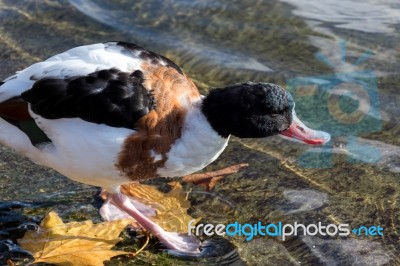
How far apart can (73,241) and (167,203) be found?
846 mm

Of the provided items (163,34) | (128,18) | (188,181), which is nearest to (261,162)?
(188,181)

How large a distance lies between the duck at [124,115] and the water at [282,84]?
1.97ft

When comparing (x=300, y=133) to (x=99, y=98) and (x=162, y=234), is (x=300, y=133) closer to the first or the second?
(x=162, y=234)

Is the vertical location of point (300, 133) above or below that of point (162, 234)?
above

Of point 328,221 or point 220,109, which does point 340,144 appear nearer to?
point 328,221

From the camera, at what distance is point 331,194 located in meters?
5.13

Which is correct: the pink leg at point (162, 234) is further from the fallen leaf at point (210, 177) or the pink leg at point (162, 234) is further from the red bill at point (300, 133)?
the red bill at point (300, 133)

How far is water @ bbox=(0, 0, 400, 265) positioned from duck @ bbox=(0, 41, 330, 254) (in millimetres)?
601

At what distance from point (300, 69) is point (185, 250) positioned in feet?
9.16

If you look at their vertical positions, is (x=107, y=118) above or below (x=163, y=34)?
above

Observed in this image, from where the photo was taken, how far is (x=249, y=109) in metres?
4.28

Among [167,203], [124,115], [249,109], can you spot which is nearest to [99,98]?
[124,115]

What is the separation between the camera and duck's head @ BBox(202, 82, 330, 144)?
4273 millimetres

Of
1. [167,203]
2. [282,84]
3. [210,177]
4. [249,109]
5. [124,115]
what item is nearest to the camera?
[124,115]
